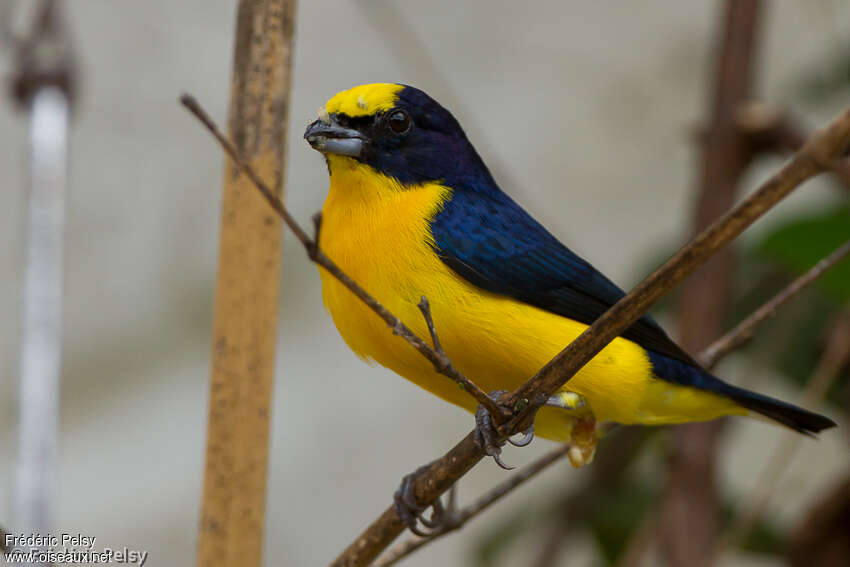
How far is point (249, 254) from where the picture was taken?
4.33ft

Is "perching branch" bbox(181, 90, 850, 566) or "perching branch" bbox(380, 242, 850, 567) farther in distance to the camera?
"perching branch" bbox(380, 242, 850, 567)

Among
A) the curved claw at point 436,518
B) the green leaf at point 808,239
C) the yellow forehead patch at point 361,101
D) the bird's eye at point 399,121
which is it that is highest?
the yellow forehead patch at point 361,101

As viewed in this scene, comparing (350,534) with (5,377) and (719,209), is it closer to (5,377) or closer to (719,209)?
(5,377)

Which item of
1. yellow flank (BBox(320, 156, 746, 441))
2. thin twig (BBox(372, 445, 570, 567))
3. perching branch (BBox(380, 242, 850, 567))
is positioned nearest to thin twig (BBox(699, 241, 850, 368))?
perching branch (BBox(380, 242, 850, 567))

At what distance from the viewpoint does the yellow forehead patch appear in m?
1.71

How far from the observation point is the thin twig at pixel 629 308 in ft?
2.77

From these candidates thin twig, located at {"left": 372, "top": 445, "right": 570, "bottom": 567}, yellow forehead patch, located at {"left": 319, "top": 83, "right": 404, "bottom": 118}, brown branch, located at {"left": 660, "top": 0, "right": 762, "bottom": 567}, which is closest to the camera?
thin twig, located at {"left": 372, "top": 445, "right": 570, "bottom": 567}

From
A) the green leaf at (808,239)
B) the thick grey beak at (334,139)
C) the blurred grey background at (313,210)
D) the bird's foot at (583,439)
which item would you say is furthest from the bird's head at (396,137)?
the blurred grey background at (313,210)

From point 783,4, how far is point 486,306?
431 centimetres

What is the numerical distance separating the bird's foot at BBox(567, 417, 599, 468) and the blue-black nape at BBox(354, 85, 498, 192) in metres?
0.44

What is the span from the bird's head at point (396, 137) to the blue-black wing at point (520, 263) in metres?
0.06

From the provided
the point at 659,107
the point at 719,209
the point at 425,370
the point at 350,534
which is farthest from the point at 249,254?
the point at 659,107

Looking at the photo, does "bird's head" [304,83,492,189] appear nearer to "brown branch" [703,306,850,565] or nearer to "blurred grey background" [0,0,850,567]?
"brown branch" [703,306,850,565]

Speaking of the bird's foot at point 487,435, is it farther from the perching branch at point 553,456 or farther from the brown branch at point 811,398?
the brown branch at point 811,398
